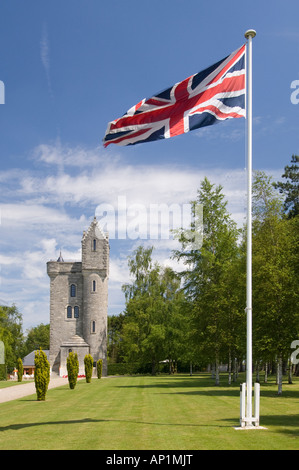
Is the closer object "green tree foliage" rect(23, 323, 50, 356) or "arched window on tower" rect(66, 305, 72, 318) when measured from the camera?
"arched window on tower" rect(66, 305, 72, 318)

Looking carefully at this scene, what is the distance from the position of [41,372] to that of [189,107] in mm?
16195

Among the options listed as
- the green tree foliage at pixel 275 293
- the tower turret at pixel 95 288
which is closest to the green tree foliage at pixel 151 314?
the tower turret at pixel 95 288

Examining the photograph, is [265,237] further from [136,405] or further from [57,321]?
[57,321]

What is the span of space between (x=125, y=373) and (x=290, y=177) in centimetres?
3585

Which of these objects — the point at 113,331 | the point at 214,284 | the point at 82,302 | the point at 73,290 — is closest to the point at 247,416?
the point at 214,284

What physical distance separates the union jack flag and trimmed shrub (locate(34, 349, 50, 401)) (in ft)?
44.8

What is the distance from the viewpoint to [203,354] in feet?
115

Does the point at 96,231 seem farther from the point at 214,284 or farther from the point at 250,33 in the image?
the point at 250,33

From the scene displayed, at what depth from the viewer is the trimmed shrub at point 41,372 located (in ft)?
79.2

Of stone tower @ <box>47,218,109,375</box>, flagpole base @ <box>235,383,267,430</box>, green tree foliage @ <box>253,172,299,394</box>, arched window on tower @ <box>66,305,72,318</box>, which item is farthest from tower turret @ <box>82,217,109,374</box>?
flagpole base @ <box>235,383,267,430</box>

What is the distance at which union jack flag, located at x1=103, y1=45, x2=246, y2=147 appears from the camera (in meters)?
14.0

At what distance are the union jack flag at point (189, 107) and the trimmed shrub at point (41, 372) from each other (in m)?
13.7

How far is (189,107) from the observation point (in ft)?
46.6

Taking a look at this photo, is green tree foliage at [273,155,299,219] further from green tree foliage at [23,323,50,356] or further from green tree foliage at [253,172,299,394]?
green tree foliage at [23,323,50,356]
